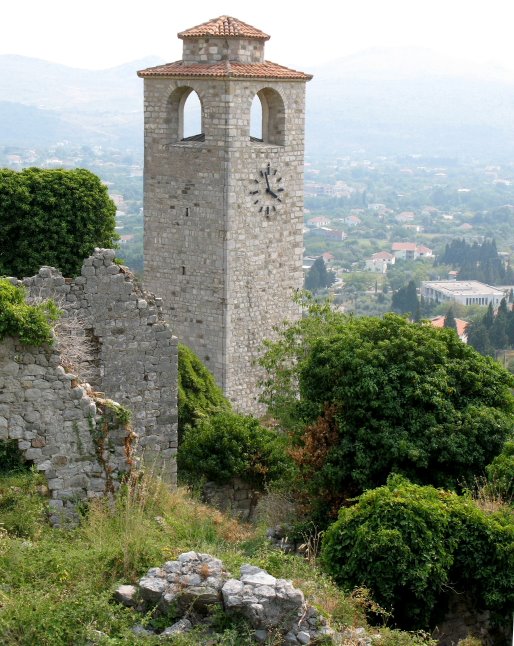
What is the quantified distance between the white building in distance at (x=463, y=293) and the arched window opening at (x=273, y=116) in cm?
7325

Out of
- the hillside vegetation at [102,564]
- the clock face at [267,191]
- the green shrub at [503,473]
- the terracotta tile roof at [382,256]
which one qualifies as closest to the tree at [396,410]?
the green shrub at [503,473]

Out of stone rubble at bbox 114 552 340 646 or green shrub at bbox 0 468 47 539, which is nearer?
stone rubble at bbox 114 552 340 646

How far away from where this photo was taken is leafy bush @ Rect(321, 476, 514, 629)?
1112cm

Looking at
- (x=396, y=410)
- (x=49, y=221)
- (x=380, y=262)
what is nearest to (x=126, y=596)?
(x=396, y=410)

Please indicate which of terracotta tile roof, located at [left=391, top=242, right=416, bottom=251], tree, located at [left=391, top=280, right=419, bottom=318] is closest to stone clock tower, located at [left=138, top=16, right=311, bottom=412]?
tree, located at [left=391, top=280, right=419, bottom=318]

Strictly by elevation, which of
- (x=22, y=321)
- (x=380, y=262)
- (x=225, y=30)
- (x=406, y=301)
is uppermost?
(x=225, y=30)

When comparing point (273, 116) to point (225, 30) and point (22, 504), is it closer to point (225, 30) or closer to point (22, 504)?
point (225, 30)

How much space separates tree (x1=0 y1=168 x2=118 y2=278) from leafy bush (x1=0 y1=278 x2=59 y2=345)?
9.58 m

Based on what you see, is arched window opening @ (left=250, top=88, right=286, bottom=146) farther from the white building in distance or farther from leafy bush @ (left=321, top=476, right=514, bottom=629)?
the white building in distance

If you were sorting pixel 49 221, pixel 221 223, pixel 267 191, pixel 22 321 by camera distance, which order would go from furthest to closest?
pixel 267 191 → pixel 221 223 → pixel 49 221 → pixel 22 321

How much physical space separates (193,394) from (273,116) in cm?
880

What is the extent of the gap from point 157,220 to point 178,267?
1.08 meters

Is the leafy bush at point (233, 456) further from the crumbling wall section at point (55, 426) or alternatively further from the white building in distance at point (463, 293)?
the white building in distance at point (463, 293)

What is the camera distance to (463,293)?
106 meters
